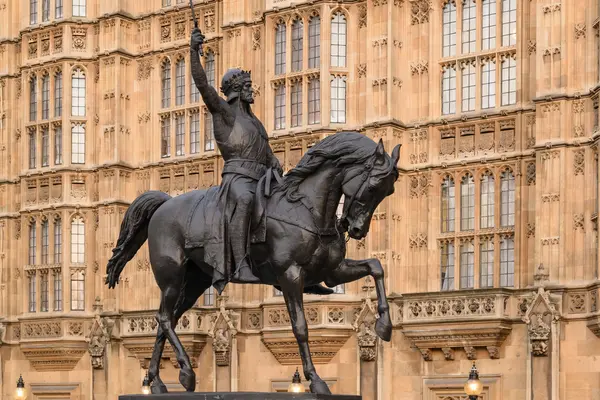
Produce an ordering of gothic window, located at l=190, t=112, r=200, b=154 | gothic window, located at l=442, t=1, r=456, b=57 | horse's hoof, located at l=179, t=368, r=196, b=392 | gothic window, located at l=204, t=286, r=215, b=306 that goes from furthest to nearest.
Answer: gothic window, located at l=190, t=112, r=200, b=154 → gothic window, located at l=204, t=286, r=215, b=306 → gothic window, located at l=442, t=1, r=456, b=57 → horse's hoof, located at l=179, t=368, r=196, b=392

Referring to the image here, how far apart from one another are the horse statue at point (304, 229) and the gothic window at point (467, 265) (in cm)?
2126

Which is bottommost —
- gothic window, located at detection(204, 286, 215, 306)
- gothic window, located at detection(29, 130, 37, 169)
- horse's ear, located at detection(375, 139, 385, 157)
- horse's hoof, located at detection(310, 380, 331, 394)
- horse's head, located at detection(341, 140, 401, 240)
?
horse's hoof, located at detection(310, 380, 331, 394)

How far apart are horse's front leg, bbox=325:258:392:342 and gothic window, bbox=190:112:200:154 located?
89.7 ft

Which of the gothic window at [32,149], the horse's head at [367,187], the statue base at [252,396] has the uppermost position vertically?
the gothic window at [32,149]

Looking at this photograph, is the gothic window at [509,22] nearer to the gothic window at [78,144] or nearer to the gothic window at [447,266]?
the gothic window at [447,266]

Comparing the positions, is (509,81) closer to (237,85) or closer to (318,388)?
(237,85)

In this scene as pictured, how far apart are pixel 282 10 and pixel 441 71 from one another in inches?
198

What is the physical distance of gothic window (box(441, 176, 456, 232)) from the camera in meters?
35.2

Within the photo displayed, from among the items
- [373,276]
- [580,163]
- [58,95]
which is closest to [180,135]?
[58,95]

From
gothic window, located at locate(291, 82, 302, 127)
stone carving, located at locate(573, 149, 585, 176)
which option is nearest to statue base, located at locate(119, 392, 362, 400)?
stone carving, located at locate(573, 149, 585, 176)

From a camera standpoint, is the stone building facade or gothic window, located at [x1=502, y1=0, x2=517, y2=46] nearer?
the stone building facade

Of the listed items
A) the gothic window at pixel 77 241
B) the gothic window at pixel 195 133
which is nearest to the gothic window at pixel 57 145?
the gothic window at pixel 77 241

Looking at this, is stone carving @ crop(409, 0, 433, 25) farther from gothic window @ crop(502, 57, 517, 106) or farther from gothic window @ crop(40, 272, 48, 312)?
gothic window @ crop(40, 272, 48, 312)

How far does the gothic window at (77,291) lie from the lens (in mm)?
41562
